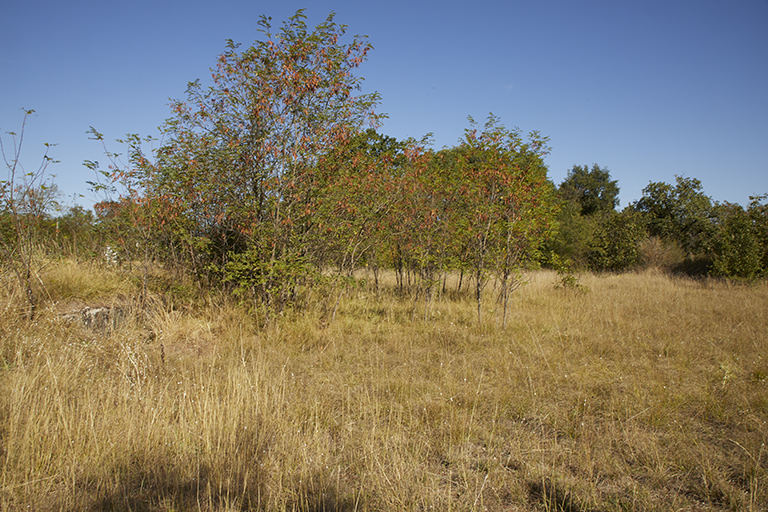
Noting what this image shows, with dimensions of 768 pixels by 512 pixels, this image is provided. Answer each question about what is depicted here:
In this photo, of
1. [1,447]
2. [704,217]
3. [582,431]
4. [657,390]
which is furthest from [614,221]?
[1,447]

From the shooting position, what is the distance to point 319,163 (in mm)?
5520

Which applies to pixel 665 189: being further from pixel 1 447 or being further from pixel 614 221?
pixel 1 447

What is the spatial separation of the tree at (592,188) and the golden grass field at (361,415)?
1569 inches

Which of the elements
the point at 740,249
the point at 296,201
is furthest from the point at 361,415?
the point at 740,249

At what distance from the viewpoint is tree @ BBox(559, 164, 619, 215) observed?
137 feet

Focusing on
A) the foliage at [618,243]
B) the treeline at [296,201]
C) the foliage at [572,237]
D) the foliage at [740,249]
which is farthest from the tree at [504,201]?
the foliage at [572,237]

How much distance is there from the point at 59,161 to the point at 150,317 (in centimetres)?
219

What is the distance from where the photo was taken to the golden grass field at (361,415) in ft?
7.48

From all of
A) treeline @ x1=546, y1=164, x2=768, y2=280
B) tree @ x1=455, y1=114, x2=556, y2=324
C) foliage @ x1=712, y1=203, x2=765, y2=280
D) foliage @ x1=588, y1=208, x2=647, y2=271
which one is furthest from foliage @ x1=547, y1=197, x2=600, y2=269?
tree @ x1=455, y1=114, x2=556, y2=324

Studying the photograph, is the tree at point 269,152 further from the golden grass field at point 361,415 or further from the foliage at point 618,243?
the foliage at point 618,243

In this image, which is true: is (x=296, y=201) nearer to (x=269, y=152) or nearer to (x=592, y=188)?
(x=269, y=152)

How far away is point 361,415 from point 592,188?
46770mm

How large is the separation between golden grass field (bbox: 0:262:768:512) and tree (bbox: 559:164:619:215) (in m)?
39.9

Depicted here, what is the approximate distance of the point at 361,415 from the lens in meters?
3.30
